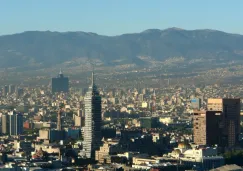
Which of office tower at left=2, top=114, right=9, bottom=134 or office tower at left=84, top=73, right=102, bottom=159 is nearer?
office tower at left=84, top=73, right=102, bottom=159

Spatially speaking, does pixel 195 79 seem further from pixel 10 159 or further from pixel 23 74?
pixel 10 159

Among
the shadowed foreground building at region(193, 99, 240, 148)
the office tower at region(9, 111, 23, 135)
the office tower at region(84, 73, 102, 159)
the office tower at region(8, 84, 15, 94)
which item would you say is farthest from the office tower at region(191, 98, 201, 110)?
the office tower at region(8, 84, 15, 94)

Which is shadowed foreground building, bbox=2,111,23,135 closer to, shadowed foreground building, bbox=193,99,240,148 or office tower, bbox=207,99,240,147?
office tower, bbox=207,99,240,147

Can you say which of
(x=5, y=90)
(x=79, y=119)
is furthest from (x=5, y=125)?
(x=5, y=90)

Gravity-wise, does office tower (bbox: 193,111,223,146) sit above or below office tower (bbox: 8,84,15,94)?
below

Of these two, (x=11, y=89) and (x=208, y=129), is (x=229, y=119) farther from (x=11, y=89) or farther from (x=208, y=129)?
(x=11, y=89)

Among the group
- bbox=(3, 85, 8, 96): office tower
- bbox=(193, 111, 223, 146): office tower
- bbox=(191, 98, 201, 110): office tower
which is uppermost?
bbox=(3, 85, 8, 96): office tower
